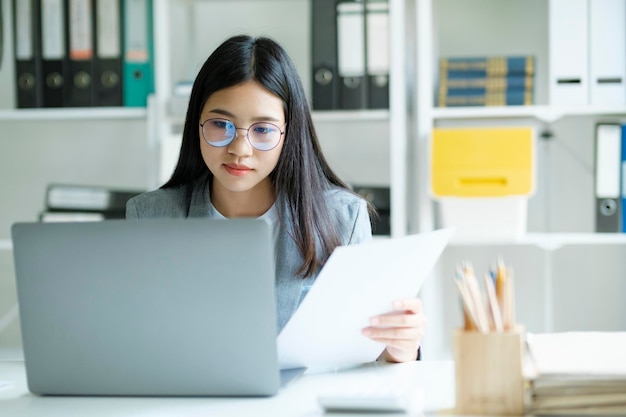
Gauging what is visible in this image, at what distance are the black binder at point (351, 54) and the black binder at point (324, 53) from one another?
2 cm

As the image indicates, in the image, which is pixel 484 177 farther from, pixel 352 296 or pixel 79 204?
pixel 352 296

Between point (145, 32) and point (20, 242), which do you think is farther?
point (145, 32)

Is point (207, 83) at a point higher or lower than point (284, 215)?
higher

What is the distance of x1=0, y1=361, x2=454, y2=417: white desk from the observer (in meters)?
1.04

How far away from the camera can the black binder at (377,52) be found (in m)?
2.47

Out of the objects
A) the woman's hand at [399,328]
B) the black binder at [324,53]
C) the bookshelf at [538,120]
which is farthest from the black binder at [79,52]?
the woman's hand at [399,328]

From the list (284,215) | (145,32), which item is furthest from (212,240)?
(145,32)

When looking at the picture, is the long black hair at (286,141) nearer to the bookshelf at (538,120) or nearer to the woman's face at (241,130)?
the woman's face at (241,130)

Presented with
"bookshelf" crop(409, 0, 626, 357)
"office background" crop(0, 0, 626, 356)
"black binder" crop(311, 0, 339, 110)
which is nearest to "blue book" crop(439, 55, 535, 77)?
"office background" crop(0, 0, 626, 356)

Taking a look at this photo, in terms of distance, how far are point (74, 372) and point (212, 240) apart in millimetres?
267

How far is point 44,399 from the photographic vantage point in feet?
3.76

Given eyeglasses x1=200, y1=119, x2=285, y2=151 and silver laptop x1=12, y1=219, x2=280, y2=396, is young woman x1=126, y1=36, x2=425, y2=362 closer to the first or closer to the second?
eyeglasses x1=200, y1=119, x2=285, y2=151

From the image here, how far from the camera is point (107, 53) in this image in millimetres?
2592

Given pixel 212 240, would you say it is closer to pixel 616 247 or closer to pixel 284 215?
pixel 284 215
